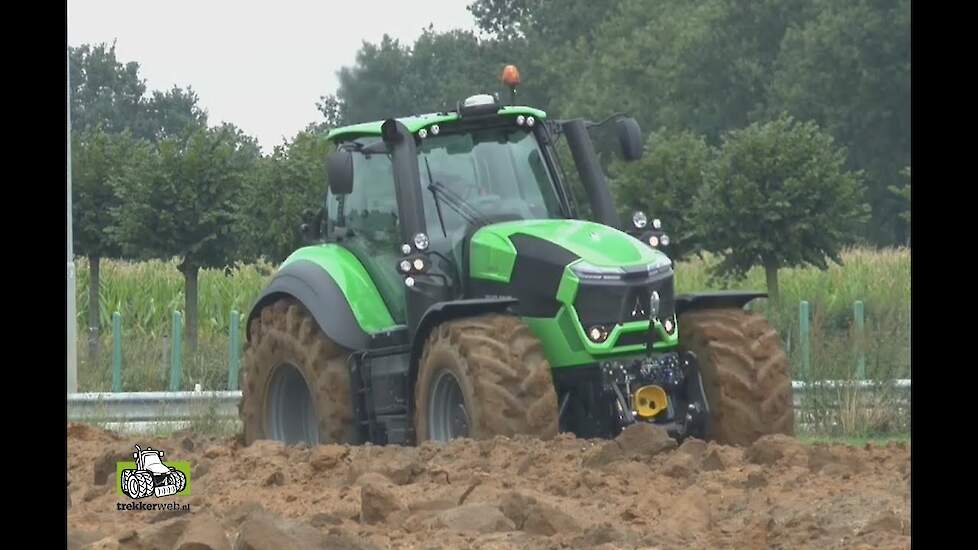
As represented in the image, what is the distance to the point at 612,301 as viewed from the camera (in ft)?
34.9

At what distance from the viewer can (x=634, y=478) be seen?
8945 mm

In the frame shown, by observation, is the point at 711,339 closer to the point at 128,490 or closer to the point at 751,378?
the point at 751,378

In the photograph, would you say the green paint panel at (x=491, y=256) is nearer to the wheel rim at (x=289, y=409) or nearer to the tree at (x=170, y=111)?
the wheel rim at (x=289, y=409)

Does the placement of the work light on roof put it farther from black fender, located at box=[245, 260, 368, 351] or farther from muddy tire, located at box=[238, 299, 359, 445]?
muddy tire, located at box=[238, 299, 359, 445]

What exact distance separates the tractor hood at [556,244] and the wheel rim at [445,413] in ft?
2.56

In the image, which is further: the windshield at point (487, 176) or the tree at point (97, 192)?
the tree at point (97, 192)

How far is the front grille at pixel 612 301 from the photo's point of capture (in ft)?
34.8

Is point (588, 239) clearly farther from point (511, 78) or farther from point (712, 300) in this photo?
point (511, 78)

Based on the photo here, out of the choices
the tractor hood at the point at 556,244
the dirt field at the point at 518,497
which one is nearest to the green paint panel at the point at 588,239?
the tractor hood at the point at 556,244

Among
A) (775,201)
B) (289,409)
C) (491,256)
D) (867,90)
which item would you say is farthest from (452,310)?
(867,90)

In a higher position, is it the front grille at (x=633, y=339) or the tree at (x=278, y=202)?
the tree at (x=278, y=202)
